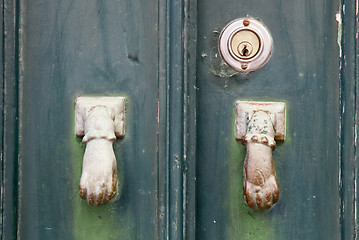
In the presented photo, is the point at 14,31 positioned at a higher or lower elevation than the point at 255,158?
higher

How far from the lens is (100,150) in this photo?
0.95m

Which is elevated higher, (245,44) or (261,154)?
(245,44)

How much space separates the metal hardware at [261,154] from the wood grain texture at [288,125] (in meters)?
0.03

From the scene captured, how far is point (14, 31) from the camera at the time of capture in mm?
1017

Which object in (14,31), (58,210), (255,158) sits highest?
(14,31)

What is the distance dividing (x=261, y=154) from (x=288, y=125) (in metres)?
0.10

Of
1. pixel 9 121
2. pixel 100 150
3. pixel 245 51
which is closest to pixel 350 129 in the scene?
pixel 245 51

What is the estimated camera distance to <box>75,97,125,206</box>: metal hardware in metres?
0.94

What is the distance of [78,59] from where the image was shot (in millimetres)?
1029

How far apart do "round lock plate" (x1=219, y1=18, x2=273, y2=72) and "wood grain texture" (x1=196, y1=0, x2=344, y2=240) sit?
0.01m

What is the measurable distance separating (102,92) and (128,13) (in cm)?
15

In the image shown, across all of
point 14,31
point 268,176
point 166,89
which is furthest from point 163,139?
point 14,31

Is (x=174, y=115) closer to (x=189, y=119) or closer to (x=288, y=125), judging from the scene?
(x=189, y=119)

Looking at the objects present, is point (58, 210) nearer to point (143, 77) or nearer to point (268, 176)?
point (143, 77)
